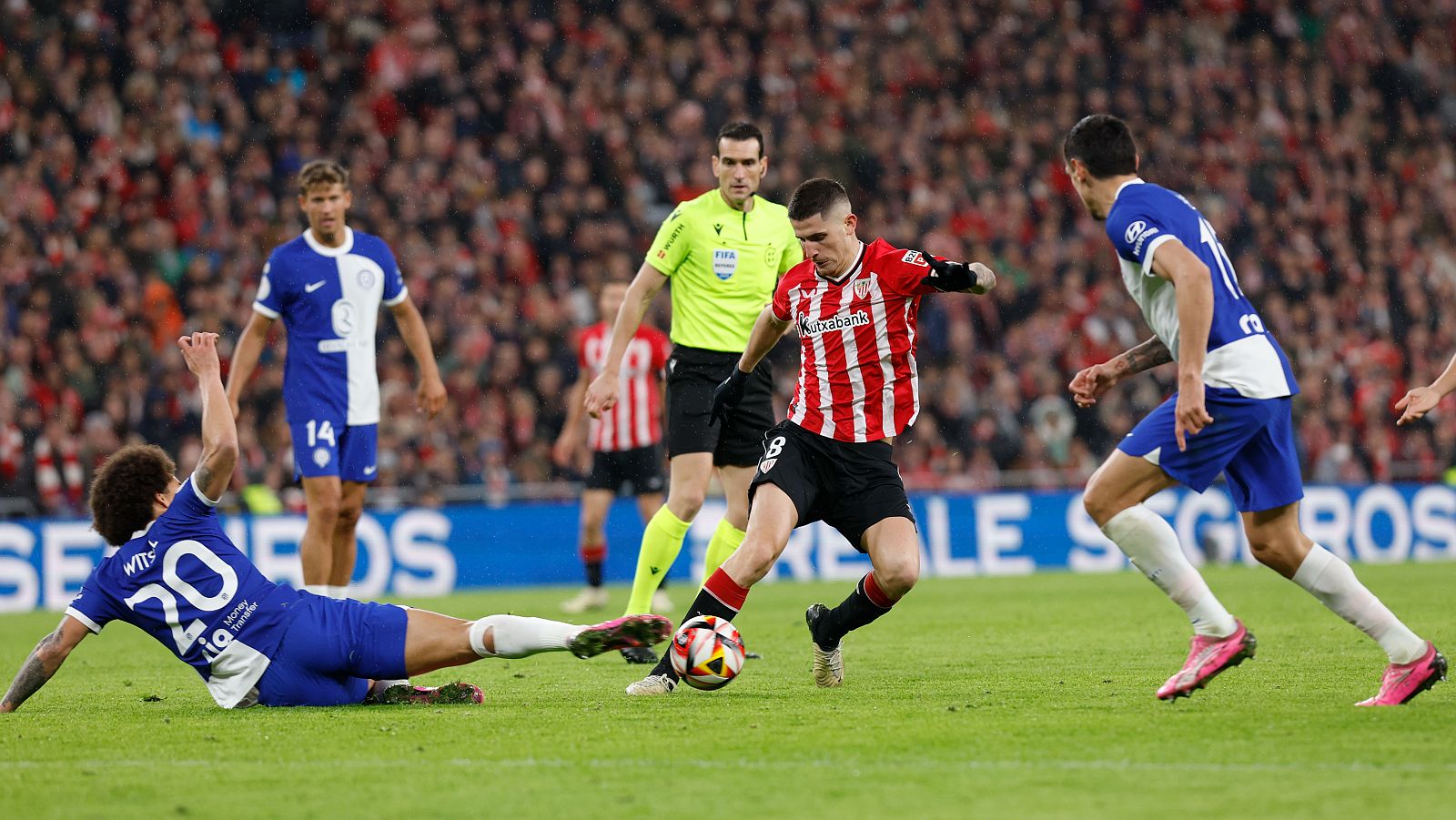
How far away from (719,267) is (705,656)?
A: 261 centimetres

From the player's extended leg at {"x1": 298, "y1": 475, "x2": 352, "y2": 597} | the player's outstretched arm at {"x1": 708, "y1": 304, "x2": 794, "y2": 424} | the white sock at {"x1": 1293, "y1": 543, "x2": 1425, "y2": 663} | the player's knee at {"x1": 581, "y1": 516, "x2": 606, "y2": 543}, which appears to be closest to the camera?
the white sock at {"x1": 1293, "y1": 543, "x2": 1425, "y2": 663}

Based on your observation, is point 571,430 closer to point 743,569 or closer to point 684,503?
point 684,503

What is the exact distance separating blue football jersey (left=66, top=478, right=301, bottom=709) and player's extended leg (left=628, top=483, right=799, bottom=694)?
149 centimetres

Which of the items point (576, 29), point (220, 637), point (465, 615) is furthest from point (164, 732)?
point (576, 29)

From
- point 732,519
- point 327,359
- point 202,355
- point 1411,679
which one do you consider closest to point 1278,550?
point 1411,679

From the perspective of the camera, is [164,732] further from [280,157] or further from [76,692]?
[280,157]

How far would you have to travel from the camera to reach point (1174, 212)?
5.89m

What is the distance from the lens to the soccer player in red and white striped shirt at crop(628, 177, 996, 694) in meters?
6.84

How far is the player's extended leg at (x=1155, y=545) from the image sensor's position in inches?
235

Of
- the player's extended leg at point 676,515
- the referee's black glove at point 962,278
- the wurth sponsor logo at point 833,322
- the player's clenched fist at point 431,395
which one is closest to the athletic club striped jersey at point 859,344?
the wurth sponsor logo at point 833,322

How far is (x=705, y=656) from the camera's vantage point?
651cm

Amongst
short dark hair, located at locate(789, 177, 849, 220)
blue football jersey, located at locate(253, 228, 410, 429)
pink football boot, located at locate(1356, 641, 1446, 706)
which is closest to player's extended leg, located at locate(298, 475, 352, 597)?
blue football jersey, located at locate(253, 228, 410, 429)

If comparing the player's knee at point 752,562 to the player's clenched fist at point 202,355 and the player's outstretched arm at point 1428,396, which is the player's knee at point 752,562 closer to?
the player's clenched fist at point 202,355

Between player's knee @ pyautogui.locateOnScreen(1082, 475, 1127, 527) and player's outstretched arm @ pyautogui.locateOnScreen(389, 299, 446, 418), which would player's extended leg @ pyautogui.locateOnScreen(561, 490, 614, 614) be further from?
player's knee @ pyautogui.locateOnScreen(1082, 475, 1127, 527)
